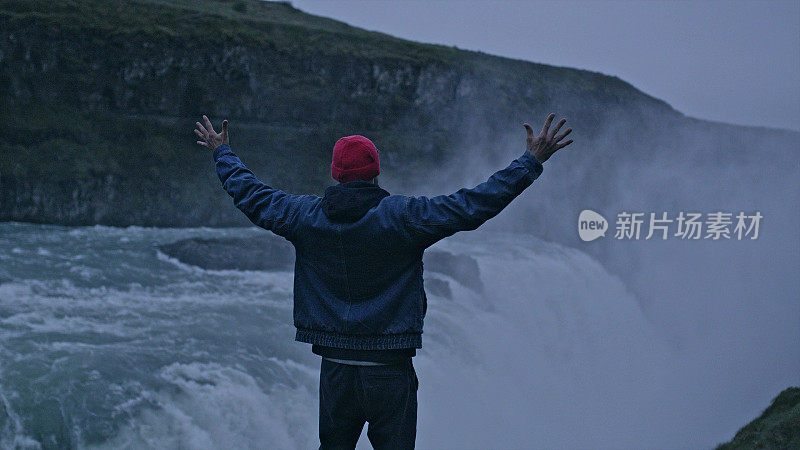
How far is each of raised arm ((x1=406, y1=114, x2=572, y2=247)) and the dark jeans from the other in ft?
1.77

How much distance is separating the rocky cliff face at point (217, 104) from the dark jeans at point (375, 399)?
27.2 m

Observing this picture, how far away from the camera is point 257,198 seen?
2.88m

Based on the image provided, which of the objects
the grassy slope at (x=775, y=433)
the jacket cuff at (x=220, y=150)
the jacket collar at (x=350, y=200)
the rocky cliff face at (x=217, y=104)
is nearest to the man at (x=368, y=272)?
the jacket collar at (x=350, y=200)

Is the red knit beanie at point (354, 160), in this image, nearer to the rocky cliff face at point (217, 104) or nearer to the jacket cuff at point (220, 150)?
the jacket cuff at point (220, 150)

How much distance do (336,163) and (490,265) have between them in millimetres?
16486

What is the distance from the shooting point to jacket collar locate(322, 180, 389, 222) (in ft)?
8.62

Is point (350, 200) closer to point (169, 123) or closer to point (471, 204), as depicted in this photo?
point (471, 204)

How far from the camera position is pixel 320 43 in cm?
4100

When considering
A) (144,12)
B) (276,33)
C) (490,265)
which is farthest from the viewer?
(276,33)

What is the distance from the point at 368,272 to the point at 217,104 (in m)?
35.8

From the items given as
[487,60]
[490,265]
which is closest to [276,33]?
[487,60]

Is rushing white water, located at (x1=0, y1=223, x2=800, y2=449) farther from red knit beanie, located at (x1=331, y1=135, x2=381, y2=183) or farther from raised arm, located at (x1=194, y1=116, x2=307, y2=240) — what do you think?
red knit beanie, located at (x1=331, y1=135, x2=381, y2=183)

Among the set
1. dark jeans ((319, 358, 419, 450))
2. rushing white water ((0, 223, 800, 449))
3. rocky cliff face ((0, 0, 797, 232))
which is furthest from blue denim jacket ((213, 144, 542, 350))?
rocky cliff face ((0, 0, 797, 232))

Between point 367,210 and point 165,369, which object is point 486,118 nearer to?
point 165,369
